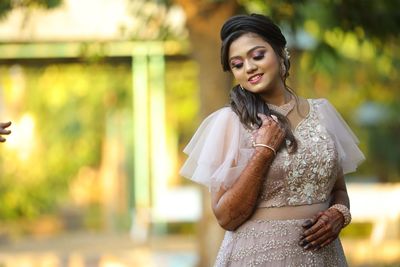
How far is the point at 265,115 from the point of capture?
14.1 feet

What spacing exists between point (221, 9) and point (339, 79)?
12.3m

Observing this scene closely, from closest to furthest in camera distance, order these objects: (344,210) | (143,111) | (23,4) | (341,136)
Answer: (344,210) < (341,136) < (23,4) < (143,111)

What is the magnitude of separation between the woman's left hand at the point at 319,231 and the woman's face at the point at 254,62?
536mm

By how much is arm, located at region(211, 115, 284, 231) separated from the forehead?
0.86 ft

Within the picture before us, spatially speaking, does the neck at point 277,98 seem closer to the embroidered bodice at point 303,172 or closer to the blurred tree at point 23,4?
the embroidered bodice at point 303,172

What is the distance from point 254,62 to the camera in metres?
Answer: 4.28

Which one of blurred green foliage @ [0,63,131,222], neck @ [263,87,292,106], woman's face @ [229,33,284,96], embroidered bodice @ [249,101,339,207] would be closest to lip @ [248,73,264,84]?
woman's face @ [229,33,284,96]

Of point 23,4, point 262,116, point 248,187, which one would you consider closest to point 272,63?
point 262,116

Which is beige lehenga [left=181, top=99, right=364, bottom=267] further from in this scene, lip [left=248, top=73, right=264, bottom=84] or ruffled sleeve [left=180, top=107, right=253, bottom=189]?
lip [left=248, top=73, right=264, bottom=84]

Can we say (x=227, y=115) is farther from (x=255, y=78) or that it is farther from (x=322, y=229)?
(x=322, y=229)

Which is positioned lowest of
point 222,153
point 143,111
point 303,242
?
point 303,242

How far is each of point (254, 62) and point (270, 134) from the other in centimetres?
29

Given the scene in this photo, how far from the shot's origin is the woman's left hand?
4242mm

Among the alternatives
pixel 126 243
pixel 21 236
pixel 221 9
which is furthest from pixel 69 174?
pixel 221 9
